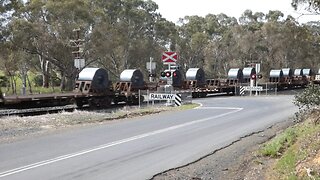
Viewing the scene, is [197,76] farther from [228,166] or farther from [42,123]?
[228,166]

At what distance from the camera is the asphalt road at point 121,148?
415 inches

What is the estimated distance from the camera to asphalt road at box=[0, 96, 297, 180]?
10.5m

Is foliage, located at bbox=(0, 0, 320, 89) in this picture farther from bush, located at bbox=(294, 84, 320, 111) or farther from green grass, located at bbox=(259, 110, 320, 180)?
green grass, located at bbox=(259, 110, 320, 180)

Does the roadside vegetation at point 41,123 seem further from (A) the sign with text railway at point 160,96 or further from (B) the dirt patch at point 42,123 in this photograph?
(A) the sign with text railway at point 160,96

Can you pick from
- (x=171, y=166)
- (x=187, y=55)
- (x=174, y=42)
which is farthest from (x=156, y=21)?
(x=171, y=166)

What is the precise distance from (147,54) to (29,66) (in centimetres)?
1728

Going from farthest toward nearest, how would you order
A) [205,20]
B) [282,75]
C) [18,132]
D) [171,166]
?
1. [205,20]
2. [282,75]
3. [18,132]
4. [171,166]

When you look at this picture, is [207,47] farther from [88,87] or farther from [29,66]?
[88,87]

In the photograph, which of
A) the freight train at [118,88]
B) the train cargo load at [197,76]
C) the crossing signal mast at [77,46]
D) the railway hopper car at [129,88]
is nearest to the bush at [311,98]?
the freight train at [118,88]

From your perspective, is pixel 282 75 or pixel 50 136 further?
pixel 282 75

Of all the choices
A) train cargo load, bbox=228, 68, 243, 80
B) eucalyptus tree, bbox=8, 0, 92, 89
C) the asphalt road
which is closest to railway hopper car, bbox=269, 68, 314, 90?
train cargo load, bbox=228, 68, 243, 80

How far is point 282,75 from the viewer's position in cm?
6644

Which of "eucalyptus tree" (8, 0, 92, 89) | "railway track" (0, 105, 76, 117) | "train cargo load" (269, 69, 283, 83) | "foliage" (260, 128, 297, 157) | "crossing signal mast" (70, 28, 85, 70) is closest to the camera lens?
"foliage" (260, 128, 297, 157)

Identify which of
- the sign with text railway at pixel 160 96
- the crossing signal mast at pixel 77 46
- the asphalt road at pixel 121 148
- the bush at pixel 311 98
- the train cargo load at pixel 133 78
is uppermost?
the crossing signal mast at pixel 77 46
